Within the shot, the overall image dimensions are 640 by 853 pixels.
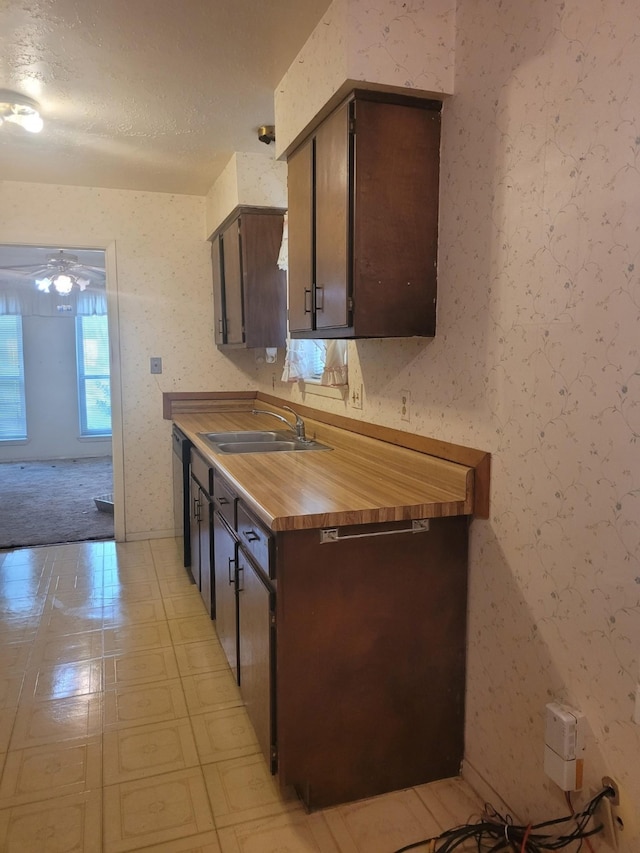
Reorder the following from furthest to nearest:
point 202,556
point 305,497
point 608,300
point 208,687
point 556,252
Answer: point 202,556, point 208,687, point 305,497, point 556,252, point 608,300

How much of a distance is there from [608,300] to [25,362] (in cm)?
742

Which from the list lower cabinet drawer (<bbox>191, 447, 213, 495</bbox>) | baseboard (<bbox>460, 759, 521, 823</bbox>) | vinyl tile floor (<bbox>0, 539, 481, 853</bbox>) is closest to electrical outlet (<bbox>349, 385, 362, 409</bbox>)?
lower cabinet drawer (<bbox>191, 447, 213, 495</bbox>)

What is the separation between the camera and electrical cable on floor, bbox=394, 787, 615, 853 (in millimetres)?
1382

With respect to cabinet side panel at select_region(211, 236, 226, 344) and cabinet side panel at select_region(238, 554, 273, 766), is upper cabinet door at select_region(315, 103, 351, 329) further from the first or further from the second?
cabinet side panel at select_region(211, 236, 226, 344)

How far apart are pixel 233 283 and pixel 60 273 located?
2.60 m

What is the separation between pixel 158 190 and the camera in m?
4.01

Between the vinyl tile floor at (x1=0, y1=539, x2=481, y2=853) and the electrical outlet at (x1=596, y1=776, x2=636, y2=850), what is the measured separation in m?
0.49

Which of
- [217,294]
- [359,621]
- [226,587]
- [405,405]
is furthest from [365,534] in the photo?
[217,294]

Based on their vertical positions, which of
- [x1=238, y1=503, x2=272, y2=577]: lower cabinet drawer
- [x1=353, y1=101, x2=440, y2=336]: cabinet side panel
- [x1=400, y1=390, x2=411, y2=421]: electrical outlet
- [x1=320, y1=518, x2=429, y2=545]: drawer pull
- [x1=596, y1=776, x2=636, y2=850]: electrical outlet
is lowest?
[x1=596, y1=776, x2=636, y2=850]: electrical outlet

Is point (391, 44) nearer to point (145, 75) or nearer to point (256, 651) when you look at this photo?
point (145, 75)

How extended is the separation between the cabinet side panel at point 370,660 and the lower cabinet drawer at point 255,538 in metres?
0.09

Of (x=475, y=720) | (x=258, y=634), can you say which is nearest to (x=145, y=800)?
(x=258, y=634)

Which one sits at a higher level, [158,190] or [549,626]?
[158,190]

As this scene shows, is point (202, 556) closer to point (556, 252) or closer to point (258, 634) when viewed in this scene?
point (258, 634)
